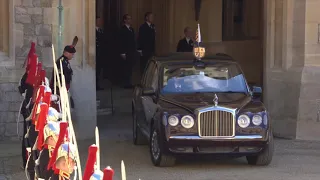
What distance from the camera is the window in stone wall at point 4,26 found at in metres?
11.7

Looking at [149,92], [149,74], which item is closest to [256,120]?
[149,92]

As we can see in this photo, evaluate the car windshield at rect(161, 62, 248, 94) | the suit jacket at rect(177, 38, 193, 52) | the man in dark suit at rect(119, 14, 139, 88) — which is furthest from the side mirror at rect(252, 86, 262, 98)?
the man in dark suit at rect(119, 14, 139, 88)

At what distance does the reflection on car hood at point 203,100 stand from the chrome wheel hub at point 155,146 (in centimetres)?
54

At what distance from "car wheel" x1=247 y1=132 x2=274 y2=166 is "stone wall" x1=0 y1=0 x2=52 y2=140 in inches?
165

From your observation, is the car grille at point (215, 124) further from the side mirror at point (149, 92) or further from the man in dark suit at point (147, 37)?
the man in dark suit at point (147, 37)

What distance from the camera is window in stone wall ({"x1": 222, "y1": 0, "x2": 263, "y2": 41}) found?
1852 cm

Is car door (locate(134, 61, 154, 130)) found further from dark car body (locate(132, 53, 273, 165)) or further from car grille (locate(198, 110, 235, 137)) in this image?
car grille (locate(198, 110, 235, 137))

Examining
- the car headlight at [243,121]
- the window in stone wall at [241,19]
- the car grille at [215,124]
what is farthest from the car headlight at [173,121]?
the window in stone wall at [241,19]

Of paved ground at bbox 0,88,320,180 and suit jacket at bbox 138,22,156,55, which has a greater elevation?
suit jacket at bbox 138,22,156,55

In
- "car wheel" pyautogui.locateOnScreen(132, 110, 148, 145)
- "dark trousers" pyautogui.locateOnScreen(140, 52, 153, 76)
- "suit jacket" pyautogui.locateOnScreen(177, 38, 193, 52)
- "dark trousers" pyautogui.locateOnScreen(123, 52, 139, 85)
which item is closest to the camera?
"car wheel" pyautogui.locateOnScreen(132, 110, 148, 145)

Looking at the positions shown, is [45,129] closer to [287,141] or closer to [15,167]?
[15,167]

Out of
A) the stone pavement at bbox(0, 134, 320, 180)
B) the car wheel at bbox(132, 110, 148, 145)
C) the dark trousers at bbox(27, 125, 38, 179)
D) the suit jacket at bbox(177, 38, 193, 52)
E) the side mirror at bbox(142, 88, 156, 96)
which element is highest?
the suit jacket at bbox(177, 38, 193, 52)

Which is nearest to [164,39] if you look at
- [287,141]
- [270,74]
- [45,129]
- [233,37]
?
[233,37]

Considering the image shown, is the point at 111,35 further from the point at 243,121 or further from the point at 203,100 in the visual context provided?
the point at 243,121
